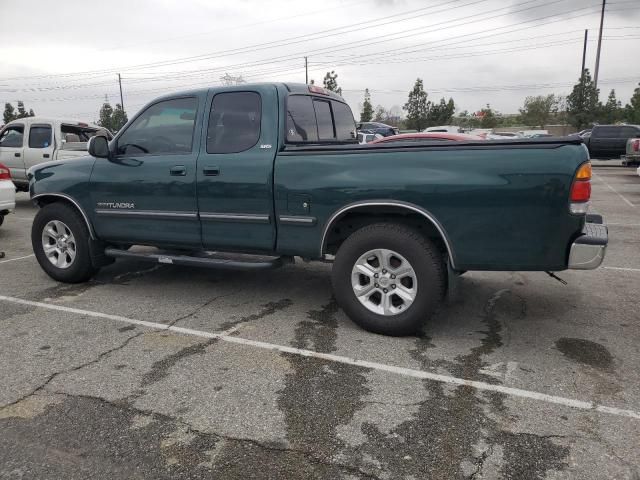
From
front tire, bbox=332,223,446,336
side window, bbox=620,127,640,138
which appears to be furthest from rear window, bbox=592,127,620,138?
front tire, bbox=332,223,446,336

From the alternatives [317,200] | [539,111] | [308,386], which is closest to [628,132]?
[317,200]

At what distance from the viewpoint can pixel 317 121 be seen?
5.13 m

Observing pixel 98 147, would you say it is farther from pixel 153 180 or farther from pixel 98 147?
pixel 153 180

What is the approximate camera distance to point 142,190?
5000mm

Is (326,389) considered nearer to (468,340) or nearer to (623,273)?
(468,340)

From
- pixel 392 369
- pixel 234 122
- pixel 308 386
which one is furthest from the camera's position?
pixel 234 122

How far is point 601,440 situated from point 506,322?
5.95ft

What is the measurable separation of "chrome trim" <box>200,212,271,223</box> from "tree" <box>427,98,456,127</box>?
4476 centimetres

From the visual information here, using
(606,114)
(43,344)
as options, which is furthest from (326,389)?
(606,114)

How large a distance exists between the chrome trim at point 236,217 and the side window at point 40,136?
28.1 feet

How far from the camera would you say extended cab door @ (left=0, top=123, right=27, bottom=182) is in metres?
11.7

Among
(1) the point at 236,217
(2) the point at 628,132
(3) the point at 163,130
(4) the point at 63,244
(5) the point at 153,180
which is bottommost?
(4) the point at 63,244

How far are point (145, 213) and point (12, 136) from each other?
29.1 feet

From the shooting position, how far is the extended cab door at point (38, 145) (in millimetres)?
11430
